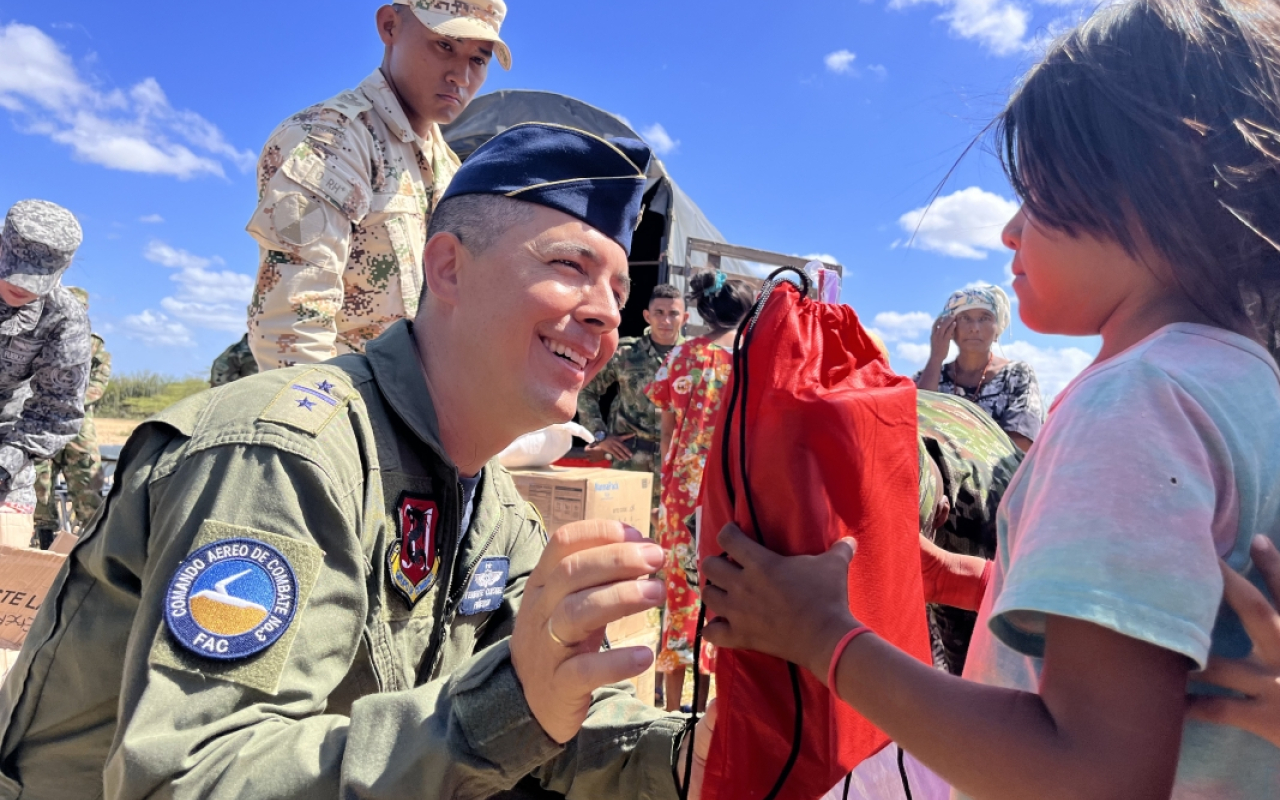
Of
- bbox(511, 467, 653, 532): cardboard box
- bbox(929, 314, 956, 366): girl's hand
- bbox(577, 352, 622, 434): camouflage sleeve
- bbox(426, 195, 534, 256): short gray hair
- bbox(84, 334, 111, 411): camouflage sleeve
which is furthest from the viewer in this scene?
bbox(577, 352, 622, 434): camouflage sleeve

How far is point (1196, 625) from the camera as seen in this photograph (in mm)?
729

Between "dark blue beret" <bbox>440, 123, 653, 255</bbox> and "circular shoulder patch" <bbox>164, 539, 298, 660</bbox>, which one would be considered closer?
"circular shoulder patch" <bbox>164, 539, 298, 660</bbox>

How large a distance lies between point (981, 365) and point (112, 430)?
21348 millimetres

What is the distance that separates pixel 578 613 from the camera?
961mm

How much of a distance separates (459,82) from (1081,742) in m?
A: 2.66

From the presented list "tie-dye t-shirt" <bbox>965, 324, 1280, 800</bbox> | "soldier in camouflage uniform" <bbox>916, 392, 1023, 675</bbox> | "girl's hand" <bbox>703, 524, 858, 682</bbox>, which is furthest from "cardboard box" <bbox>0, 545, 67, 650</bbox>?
"tie-dye t-shirt" <bbox>965, 324, 1280, 800</bbox>

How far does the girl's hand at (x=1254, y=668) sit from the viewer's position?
31.5 inches

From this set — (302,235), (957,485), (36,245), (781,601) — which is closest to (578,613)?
(781,601)

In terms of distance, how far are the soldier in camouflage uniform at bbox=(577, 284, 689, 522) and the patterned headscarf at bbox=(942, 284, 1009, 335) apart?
205cm

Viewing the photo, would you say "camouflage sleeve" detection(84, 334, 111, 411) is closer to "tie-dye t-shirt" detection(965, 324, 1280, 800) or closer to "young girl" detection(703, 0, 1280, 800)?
"young girl" detection(703, 0, 1280, 800)

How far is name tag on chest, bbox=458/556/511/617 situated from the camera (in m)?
1.56

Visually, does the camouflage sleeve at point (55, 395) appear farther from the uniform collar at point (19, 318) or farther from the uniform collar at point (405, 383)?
the uniform collar at point (405, 383)

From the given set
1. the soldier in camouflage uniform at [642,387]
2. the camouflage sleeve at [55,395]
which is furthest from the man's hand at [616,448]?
the camouflage sleeve at [55,395]

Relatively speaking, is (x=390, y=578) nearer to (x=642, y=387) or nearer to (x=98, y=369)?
(x=642, y=387)
